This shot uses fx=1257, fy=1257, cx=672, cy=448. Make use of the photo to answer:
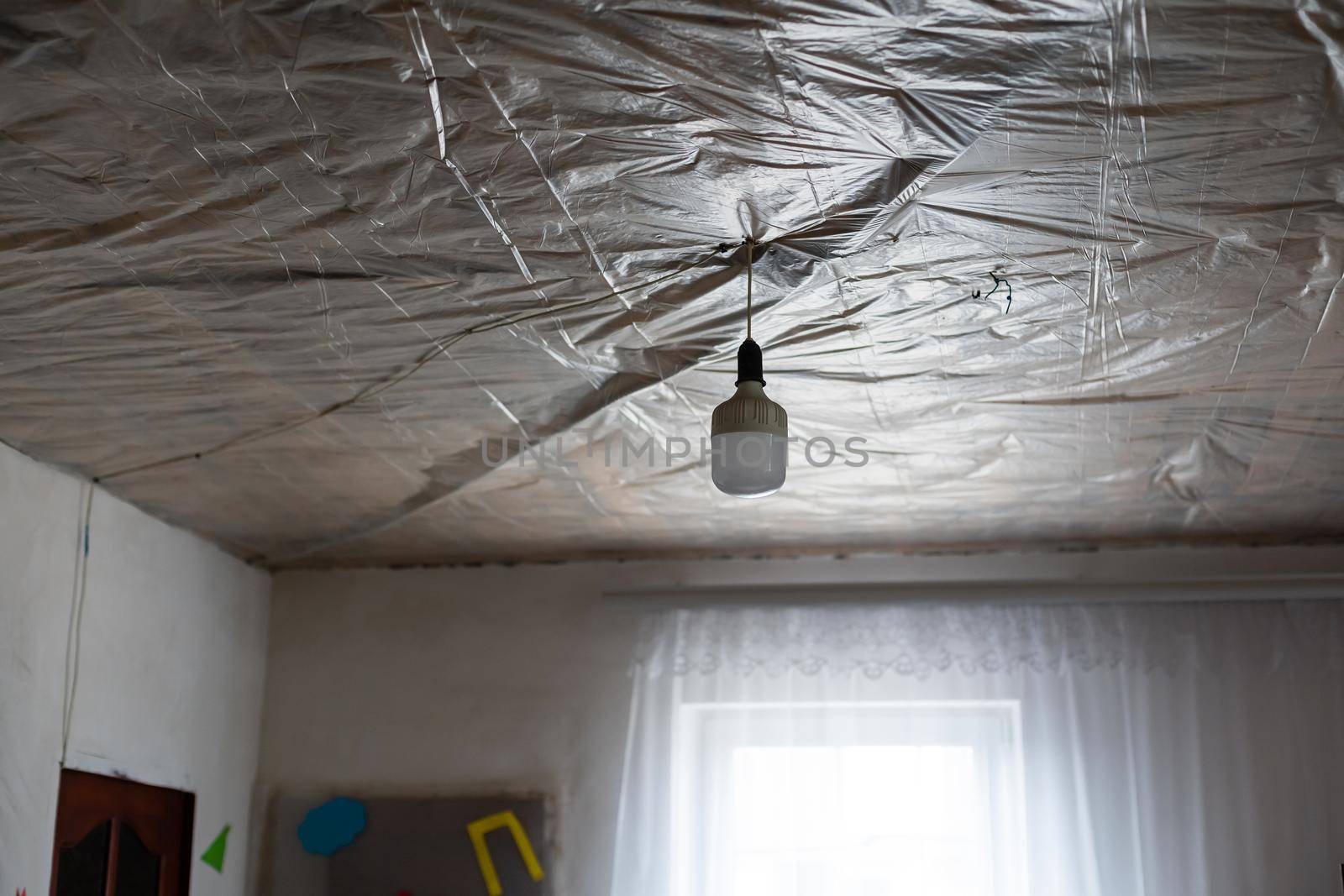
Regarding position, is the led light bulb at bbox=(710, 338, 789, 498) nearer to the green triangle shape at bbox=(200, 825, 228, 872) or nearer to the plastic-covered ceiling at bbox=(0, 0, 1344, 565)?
the plastic-covered ceiling at bbox=(0, 0, 1344, 565)

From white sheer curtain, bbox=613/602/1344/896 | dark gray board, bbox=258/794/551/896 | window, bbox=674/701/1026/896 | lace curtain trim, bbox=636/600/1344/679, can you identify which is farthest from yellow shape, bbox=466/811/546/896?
lace curtain trim, bbox=636/600/1344/679

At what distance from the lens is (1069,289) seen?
2.09 metres

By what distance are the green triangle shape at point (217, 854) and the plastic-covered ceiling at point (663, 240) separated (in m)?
1.07

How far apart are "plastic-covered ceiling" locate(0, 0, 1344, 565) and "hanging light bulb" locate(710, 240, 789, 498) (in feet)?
0.83

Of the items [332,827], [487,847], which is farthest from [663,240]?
[332,827]

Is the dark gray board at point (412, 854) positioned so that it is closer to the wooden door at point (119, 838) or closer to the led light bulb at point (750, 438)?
the wooden door at point (119, 838)

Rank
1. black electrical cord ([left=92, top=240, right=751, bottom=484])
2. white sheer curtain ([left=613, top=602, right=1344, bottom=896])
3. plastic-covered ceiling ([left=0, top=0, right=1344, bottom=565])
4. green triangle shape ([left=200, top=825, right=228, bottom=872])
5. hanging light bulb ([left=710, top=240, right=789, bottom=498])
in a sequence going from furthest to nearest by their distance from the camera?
green triangle shape ([left=200, top=825, right=228, bottom=872]) < white sheer curtain ([left=613, top=602, right=1344, bottom=896]) < black electrical cord ([left=92, top=240, right=751, bottom=484]) < hanging light bulb ([left=710, top=240, right=789, bottom=498]) < plastic-covered ceiling ([left=0, top=0, right=1344, bottom=565])

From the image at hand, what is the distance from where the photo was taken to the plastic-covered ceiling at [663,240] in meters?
1.46

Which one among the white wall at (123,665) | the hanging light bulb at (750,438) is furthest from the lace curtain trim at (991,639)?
the hanging light bulb at (750,438)

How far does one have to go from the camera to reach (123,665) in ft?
10.4

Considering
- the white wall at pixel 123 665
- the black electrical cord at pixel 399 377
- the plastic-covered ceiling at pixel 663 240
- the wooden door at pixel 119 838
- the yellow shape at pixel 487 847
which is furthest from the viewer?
the yellow shape at pixel 487 847

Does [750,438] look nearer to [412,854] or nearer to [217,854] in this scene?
[412,854]

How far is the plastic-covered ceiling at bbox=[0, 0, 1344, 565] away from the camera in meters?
1.46

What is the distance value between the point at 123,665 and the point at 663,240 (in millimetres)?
2058
